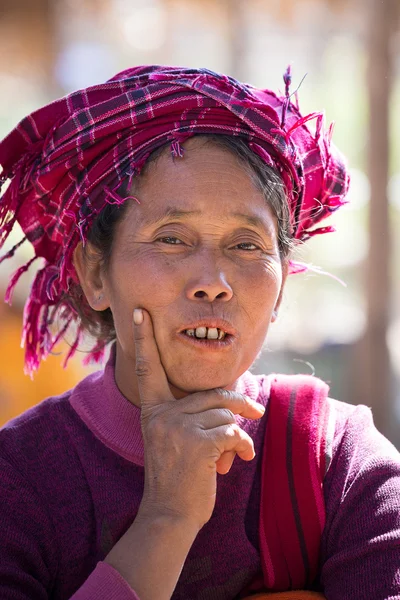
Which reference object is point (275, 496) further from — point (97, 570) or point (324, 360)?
point (324, 360)

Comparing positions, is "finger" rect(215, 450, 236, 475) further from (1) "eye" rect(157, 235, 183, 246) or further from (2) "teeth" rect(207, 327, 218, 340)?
(1) "eye" rect(157, 235, 183, 246)

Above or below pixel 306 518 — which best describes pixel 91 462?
above

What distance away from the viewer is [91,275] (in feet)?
7.59

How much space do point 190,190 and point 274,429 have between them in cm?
73

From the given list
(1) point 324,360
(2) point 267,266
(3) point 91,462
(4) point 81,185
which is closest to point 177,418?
(3) point 91,462

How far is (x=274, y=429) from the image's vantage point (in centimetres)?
220

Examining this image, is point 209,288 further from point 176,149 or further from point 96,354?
point 96,354

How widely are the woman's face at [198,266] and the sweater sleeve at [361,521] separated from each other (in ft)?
1.28

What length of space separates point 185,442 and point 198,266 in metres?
0.46

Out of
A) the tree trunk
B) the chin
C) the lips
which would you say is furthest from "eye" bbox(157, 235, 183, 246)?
the tree trunk

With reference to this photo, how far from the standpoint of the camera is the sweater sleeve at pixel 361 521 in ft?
6.09

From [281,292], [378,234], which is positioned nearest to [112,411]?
[281,292]

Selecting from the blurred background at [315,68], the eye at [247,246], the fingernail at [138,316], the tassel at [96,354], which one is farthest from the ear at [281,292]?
the blurred background at [315,68]

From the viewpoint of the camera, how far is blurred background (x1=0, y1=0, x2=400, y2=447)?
236 inches
